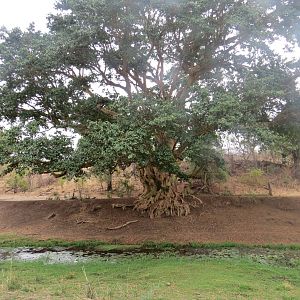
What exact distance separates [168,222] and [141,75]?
714cm

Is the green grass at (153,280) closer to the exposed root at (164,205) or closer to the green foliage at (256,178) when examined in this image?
the exposed root at (164,205)

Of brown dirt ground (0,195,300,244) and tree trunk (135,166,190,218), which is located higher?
tree trunk (135,166,190,218)

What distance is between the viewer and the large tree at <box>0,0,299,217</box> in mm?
13094

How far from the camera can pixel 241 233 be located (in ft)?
60.8

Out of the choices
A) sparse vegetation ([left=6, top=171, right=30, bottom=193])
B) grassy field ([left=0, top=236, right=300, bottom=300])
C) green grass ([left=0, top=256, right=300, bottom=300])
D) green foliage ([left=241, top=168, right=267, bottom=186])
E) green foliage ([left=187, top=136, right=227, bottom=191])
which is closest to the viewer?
green grass ([left=0, top=256, right=300, bottom=300])

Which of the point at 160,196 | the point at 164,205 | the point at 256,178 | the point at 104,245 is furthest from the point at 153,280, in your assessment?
the point at 256,178

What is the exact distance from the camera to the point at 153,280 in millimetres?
10172

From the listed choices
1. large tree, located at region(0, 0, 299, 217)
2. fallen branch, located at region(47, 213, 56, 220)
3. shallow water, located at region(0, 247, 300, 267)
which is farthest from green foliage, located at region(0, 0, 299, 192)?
fallen branch, located at region(47, 213, 56, 220)

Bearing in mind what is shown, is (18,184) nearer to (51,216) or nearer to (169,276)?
(51,216)

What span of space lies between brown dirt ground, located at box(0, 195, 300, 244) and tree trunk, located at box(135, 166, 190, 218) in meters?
0.46

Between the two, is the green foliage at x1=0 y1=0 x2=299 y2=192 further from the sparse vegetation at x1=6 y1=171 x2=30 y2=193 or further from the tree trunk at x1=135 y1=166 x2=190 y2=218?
the sparse vegetation at x1=6 y1=171 x2=30 y2=193

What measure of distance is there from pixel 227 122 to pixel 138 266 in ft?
17.1

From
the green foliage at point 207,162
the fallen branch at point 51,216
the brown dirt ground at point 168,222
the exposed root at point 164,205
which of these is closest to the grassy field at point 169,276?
the brown dirt ground at point 168,222

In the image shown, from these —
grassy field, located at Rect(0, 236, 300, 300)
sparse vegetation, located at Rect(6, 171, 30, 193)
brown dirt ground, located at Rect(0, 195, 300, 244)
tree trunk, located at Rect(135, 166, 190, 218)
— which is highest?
sparse vegetation, located at Rect(6, 171, 30, 193)
